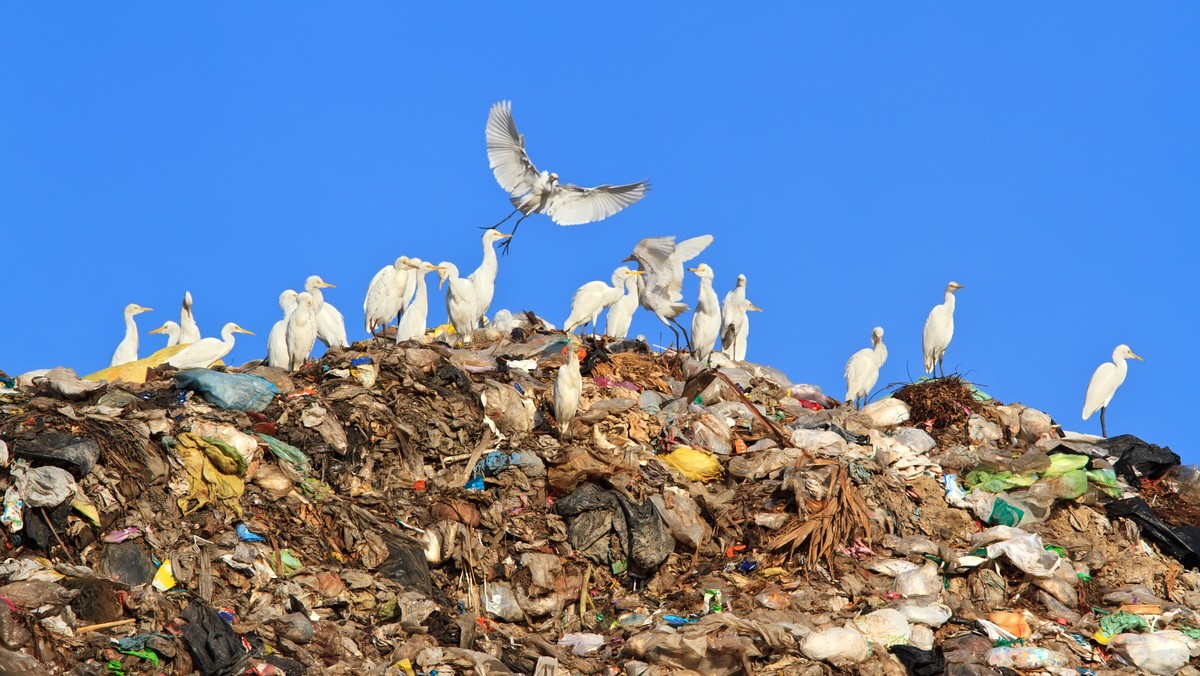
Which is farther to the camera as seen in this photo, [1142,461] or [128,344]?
[128,344]

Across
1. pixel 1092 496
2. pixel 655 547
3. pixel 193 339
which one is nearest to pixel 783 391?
pixel 1092 496

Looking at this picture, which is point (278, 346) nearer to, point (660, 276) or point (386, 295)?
point (386, 295)

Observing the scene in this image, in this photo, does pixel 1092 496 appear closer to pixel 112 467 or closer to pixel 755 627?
pixel 755 627

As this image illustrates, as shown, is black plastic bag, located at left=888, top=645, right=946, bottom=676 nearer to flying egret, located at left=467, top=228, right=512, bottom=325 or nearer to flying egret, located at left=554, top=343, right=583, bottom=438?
flying egret, located at left=554, top=343, right=583, bottom=438

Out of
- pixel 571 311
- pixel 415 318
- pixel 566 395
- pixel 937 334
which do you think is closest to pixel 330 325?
pixel 415 318

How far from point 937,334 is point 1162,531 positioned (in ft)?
16.9

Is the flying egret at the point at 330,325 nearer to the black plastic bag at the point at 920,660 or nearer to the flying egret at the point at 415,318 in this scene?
the flying egret at the point at 415,318

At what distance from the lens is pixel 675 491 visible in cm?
962

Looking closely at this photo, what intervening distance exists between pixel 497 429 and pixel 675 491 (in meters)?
1.53

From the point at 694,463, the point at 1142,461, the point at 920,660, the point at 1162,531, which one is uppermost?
the point at 1142,461

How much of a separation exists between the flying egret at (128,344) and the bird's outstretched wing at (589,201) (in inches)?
215

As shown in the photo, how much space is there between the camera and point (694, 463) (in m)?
10.1

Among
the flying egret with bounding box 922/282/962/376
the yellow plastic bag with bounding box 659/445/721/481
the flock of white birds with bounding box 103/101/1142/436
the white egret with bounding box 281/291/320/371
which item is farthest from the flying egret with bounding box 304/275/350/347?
the flying egret with bounding box 922/282/962/376

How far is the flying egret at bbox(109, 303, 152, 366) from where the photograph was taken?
1514 centimetres
